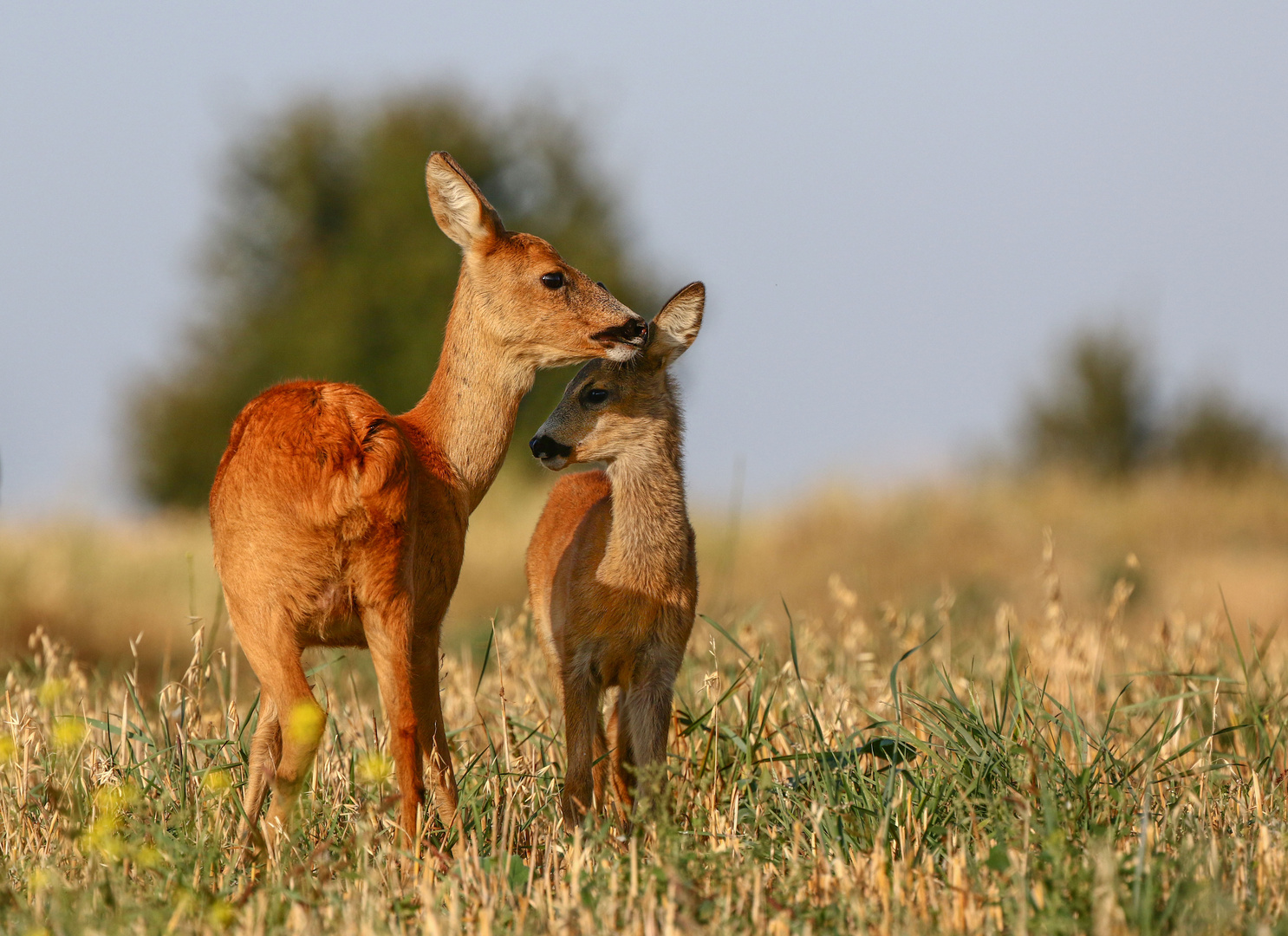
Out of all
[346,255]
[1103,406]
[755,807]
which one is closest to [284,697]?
[755,807]

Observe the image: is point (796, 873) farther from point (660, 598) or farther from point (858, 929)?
point (660, 598)

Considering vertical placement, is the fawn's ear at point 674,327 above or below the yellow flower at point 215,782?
above

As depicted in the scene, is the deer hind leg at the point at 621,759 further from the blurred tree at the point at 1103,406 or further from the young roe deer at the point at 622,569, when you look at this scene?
the blurred tree at the point at 1103,406

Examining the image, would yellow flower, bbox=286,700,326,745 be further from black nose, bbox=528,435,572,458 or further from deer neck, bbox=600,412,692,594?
black nose, bbox=528,435,572,458

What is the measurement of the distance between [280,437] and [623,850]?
1.63 meters

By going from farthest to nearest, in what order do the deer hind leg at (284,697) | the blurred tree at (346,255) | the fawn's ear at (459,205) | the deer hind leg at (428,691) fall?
the blurred tree at (346,255)
the fawn's ear at (459,205)
the deer hind leg at (428,691)
the deer hind leg at (284,697)

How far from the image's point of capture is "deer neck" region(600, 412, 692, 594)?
5203mm

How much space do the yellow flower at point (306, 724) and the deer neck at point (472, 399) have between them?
1261mm

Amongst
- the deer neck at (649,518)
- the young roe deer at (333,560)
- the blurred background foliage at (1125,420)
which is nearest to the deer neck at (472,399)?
the young roe deer at (333,560)

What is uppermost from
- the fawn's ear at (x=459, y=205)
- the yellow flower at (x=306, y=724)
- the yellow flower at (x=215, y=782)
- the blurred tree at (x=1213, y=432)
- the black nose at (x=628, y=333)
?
the blurred tree at (x=1213, y=432)

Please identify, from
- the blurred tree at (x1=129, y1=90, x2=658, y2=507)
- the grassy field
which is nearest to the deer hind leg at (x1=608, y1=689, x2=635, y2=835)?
the grassy field

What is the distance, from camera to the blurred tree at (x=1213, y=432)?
37719 mm

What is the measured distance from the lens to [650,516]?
5.34m

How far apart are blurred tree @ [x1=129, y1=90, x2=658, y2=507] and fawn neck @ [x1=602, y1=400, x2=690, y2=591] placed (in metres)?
24.0
